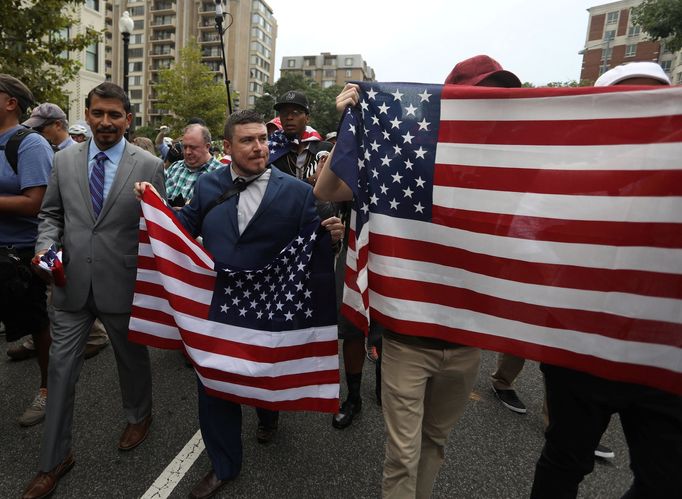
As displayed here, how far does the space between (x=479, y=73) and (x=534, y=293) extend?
43.7 inches

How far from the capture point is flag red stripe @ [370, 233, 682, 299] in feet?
5.49

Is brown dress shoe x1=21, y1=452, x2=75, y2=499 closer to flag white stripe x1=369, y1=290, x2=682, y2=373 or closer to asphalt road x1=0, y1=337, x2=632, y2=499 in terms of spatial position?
asphalt road x1=0, y1=337, x2=632, y2=499

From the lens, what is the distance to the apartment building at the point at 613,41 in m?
62.0

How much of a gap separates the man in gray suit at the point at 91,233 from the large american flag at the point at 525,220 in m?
1.56

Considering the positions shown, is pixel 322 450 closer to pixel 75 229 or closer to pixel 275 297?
pixel 275 297

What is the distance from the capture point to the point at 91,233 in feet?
8.86

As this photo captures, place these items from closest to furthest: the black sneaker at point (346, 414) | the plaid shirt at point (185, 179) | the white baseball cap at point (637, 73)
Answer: the white baseball cap at point (637, 73), the black sneaker at point (346, 414), the plaid shirt at point (185, 179)

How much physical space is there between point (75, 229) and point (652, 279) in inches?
121

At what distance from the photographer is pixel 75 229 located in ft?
8.84

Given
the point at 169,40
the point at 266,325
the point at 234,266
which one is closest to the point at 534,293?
the point at 266,325

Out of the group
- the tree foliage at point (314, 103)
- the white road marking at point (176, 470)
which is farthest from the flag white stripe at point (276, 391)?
the tree foliage at point (314, 103)

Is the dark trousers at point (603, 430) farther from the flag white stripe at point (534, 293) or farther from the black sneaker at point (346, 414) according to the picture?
the black sneaker at point (346, 414)

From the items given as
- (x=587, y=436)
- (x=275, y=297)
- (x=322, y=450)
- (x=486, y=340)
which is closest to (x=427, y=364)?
(x=486, y=340)

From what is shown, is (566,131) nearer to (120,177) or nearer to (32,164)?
(120,177)
